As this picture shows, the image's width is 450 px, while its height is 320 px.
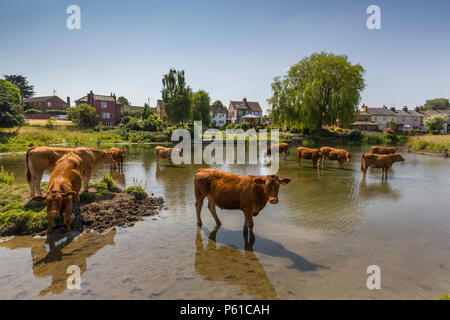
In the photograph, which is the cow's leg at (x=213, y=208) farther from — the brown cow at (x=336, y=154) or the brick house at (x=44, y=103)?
the brick house at (x=44, y=103)

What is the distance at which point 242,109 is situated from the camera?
94.4m

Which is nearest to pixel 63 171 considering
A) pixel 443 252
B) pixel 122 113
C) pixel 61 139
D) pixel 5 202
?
pixel 5 202

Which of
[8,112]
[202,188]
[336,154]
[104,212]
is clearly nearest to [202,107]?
[8,112]

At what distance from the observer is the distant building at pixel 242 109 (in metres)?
Answer: 93.6

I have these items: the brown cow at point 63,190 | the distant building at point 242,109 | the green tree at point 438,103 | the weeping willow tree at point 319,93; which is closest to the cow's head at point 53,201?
the brown cow at point 63,190

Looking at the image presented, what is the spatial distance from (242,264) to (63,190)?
4939mm

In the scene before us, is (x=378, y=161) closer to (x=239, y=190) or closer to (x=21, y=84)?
(x=239, y=190)

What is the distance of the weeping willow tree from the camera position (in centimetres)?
3950

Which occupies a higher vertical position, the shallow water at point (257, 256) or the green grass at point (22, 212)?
the green grass at point (22, 212)

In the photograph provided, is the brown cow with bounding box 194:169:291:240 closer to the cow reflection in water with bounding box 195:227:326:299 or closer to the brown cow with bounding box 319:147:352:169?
the cow reflection in water with bounding box 195:227:326:299

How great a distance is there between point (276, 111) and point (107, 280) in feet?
133

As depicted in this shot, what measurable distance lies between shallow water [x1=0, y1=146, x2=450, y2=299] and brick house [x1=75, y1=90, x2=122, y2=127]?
61781 mm

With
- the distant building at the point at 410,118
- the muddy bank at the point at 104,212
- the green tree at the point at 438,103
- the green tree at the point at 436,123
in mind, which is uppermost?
the green tree at the point at 438,103

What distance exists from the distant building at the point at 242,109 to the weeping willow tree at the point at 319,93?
161 feet
